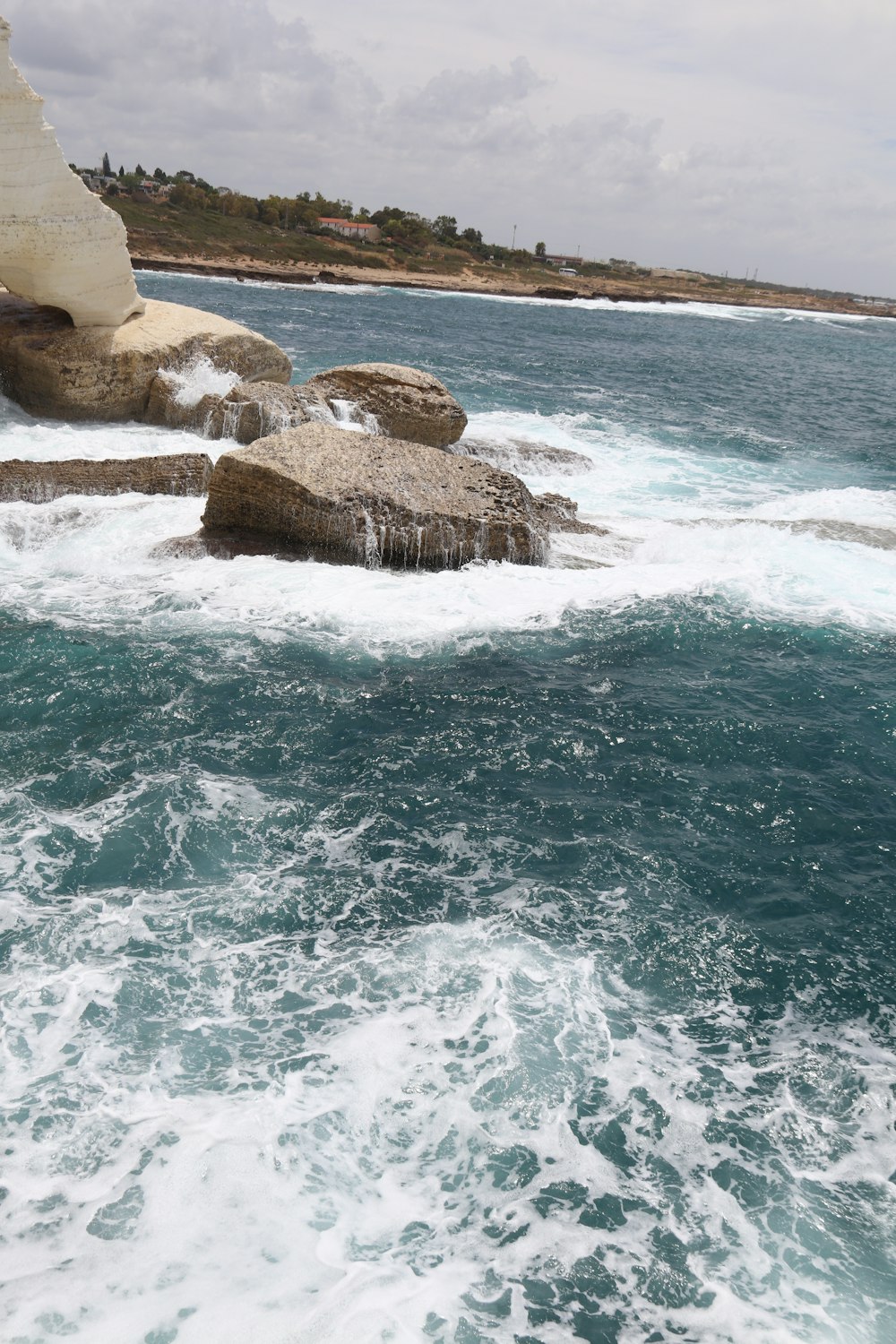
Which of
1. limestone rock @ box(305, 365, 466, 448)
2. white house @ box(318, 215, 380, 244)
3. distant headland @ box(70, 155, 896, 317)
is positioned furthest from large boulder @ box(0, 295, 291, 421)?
white house @ box(318, 215, 380, 244)

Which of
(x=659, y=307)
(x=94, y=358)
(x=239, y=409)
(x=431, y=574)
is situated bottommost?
(x=431, y=574)

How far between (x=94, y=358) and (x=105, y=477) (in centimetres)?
520

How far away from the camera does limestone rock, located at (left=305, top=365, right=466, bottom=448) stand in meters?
20.2

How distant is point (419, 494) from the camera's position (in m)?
15.2

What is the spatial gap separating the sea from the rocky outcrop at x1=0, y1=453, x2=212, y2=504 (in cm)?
77

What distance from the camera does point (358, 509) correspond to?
47.8ft

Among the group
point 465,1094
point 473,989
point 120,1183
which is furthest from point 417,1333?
point 473,989

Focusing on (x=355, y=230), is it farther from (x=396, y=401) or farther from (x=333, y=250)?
(x=396, y=401)

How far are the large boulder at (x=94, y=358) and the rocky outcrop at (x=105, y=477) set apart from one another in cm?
430

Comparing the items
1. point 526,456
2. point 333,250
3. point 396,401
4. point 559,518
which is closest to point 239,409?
point 396,401

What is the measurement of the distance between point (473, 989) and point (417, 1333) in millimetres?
2407

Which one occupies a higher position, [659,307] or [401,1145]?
[659,307]

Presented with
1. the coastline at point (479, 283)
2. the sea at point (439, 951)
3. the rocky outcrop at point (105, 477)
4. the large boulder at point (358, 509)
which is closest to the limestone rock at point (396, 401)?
the rocky outcrop at point (105, 477)

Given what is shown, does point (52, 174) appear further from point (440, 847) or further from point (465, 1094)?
point (465, 1094)
